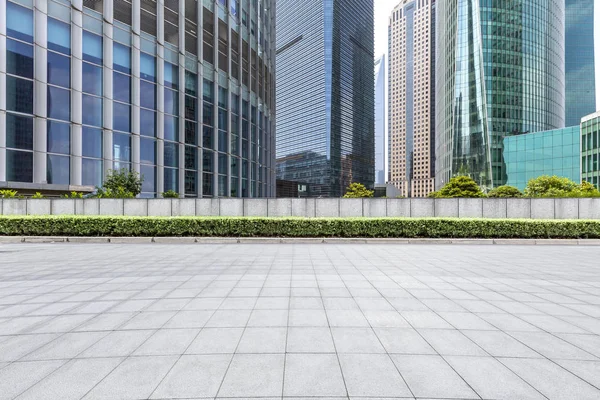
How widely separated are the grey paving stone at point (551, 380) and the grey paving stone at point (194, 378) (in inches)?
140

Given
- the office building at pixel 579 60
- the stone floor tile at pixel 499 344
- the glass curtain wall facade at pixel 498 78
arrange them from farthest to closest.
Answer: the office building at pixel 579 60 → the glass curtain wall facade at pixel 498 78 → the stone floor tile at pixel 499 344

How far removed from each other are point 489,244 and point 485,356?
495 inches

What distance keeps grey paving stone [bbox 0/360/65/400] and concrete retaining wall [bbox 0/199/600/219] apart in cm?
1375

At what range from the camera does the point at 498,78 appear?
74.0 m

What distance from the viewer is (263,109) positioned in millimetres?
42188

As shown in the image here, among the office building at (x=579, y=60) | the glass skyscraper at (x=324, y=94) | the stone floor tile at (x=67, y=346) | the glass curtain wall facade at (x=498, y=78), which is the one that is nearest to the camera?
the stone floor tile at (x=67, y=346)

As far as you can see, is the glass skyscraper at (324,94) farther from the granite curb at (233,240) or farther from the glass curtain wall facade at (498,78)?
the granite curb at (233,240)

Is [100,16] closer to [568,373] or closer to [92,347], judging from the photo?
[92,347]

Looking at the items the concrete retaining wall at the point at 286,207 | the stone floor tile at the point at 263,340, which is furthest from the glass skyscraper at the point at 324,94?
the stone floor tile at the point at 263,340

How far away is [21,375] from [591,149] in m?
78.7

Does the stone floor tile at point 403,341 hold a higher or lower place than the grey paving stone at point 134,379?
lower

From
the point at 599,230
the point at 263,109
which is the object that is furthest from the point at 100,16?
the point at 599,230

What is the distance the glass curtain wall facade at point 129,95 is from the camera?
68.3 ft

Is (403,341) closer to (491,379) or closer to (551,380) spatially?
(491,379)
